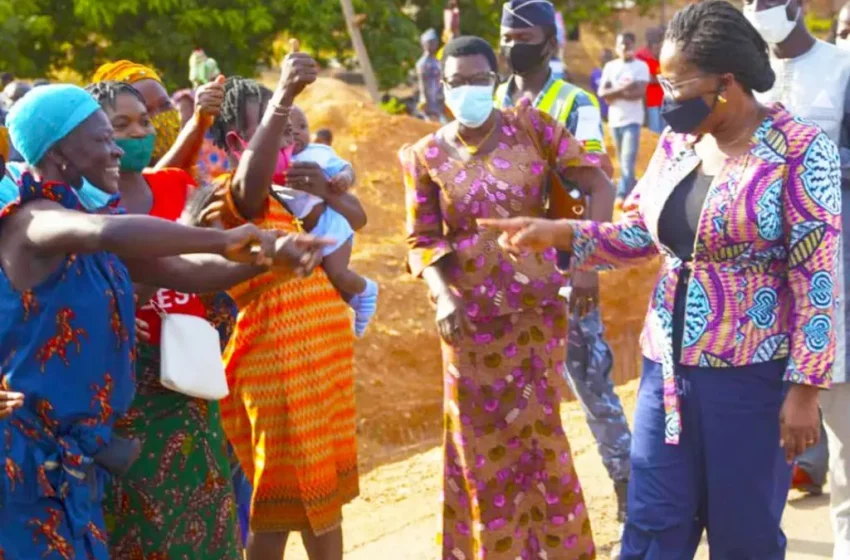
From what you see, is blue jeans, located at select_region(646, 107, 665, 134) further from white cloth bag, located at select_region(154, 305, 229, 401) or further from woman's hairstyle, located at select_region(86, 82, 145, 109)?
white cloth bag, located at select_region(154, 305, 229, 401)

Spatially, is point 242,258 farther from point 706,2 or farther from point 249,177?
point 706,2

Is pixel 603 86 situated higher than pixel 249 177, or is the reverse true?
pixel 249 177

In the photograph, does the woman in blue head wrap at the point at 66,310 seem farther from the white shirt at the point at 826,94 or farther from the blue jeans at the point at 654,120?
the blue jeans at the point at 654,120

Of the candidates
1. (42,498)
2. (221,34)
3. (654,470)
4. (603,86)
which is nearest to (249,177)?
(42,498)

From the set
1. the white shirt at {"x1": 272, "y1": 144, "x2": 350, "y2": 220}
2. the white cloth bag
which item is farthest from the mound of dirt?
the white cloth bag

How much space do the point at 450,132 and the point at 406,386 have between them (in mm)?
7180

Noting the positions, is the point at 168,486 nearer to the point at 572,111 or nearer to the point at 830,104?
the point at 572,111

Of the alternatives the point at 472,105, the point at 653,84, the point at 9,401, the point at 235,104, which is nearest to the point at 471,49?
the point at 472,105

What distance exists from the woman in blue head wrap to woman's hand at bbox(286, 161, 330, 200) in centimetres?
106

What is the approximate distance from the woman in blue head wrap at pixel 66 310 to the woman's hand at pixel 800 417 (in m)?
1.33

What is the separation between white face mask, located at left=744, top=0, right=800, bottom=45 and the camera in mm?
5078

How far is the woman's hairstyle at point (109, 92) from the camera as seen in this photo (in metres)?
4.30

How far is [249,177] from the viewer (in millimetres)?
4148

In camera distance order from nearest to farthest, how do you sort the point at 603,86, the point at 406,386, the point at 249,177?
the point at 249,177 < the point at 406,386 < the point at 603,86
